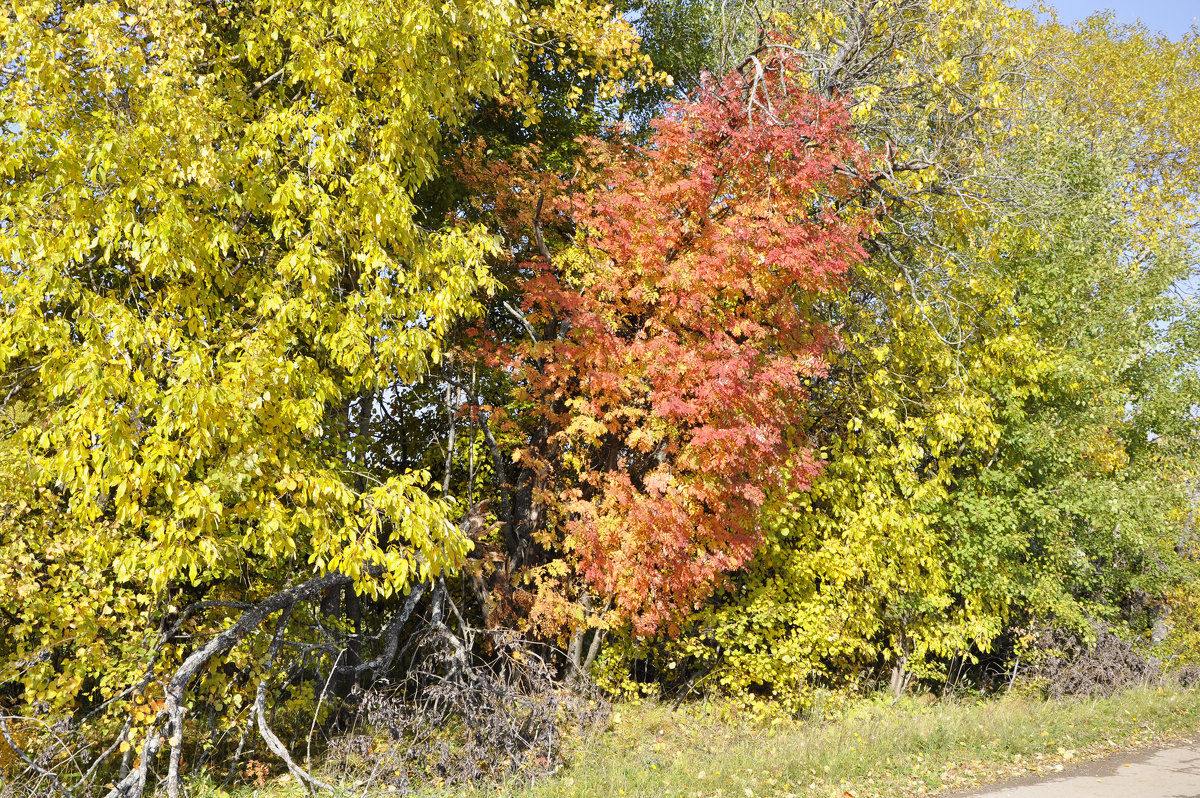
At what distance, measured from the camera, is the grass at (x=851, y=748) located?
682 centimetres

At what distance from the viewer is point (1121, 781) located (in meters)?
7.50

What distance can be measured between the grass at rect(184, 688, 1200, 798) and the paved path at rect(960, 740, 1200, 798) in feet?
0.76

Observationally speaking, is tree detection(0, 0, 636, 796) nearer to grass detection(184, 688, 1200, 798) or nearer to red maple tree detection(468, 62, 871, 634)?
red maple tree detection(468, 62, 871, 634)

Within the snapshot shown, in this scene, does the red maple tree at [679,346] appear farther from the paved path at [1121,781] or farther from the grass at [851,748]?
the paved path at [1121,781]

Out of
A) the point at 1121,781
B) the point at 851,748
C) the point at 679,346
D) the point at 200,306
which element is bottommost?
the point at 1121,781

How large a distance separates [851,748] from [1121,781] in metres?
2.59

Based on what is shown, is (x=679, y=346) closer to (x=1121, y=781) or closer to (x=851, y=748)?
(x=851, y=748)

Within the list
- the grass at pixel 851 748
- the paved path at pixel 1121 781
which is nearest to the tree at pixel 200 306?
the grass at pixel 851 748

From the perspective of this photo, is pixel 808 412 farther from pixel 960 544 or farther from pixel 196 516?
pixel 196 516

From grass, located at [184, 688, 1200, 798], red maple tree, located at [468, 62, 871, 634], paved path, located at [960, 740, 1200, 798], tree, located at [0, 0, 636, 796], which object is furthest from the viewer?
red maple tree, located at [468, 62, 871, 634]

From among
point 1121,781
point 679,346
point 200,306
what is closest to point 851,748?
point 1121,781

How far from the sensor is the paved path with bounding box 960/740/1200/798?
23.0 feet

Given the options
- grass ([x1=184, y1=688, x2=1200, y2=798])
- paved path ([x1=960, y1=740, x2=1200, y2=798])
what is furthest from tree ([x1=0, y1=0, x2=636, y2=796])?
paved path ([x1=960, y1=740, x2=1200, y2=798])

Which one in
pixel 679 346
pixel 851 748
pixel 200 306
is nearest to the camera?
pixel 200 306
